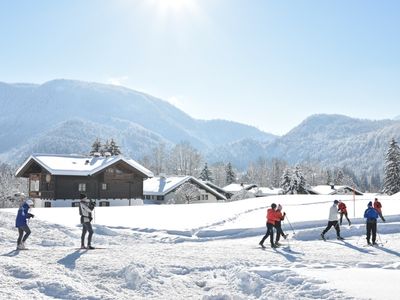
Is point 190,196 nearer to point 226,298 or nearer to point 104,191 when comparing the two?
point 104,191

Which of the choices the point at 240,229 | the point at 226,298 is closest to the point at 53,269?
the point at 226,298

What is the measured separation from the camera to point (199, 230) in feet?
71.4

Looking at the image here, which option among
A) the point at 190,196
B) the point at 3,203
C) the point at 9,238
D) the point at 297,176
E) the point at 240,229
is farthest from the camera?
the point at 3,203

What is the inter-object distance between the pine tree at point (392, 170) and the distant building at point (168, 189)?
22798 millimetres

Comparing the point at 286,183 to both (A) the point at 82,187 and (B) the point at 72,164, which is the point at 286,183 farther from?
(B) the point at 72,164

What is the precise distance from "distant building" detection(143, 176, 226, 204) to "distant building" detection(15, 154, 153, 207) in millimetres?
8271

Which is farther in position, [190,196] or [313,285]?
[190,196]

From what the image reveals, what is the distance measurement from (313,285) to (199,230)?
38.1 feet

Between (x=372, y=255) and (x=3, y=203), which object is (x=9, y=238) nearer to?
(x=372, y=255)

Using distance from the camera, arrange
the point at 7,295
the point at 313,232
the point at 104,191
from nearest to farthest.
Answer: the point at 7,295, the point at 313,232, the point at 104,191

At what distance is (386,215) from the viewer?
901 inches

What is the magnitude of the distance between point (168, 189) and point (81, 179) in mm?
14163

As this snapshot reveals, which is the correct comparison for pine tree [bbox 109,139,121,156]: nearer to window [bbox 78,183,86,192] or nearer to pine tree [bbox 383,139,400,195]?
window [bbox 78,183,86,192]

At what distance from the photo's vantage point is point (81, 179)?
49.2m
